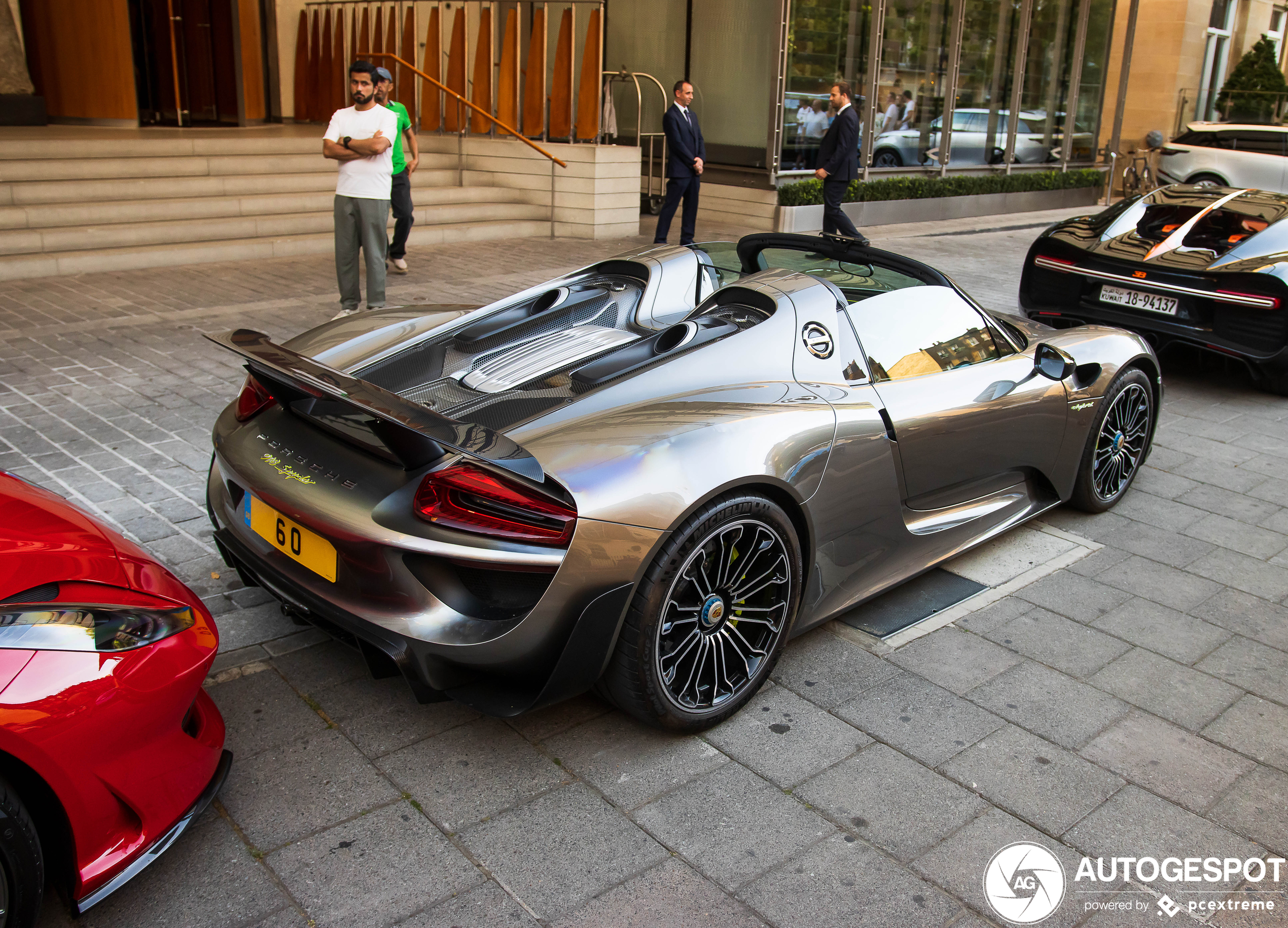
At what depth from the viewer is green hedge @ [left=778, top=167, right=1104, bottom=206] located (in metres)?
14.6

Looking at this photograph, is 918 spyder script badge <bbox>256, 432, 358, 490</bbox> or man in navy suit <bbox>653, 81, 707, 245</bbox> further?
man in navy suit <bbox>653, 81, 707, 245</bbox>

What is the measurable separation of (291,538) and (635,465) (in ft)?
3.35

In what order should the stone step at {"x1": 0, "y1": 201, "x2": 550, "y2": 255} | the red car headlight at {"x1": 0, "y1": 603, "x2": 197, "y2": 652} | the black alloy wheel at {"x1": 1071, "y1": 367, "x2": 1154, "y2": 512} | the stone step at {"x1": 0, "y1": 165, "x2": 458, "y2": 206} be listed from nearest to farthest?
the red car headlight at {"x1": 0, "y1": 603, "x2": 197, "y2": 652} < the black alloy wheel at {"x1": 1071, "y1": 367, "x2": 1154, "y2": 512} < the stone step at {"x1": 0, "y1": 201, "x2": 550, "y2": 255} < the stone step at {"x1": 0, "y1": 165, "x2": 458, "y2": 206}

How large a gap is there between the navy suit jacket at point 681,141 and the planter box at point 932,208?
2739 millimetres

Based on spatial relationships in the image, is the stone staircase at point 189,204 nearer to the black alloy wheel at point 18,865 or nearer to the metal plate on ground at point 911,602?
the metal plate on ground at point 911,602

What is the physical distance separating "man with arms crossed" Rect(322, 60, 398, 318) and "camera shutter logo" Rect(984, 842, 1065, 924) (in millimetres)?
5872

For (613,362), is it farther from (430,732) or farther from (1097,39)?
(1097,39)

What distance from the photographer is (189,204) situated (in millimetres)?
10539

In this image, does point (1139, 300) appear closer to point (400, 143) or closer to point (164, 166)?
point (400, 143)

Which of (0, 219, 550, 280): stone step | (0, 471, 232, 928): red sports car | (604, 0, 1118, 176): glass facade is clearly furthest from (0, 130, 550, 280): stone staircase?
(0, 471, 232, 928): red sports car

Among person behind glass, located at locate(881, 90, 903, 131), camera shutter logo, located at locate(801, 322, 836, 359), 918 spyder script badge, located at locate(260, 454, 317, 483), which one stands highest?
person behind glass, located at locate(881, 90, 903, 131)

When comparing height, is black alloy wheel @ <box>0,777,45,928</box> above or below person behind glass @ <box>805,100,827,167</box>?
below

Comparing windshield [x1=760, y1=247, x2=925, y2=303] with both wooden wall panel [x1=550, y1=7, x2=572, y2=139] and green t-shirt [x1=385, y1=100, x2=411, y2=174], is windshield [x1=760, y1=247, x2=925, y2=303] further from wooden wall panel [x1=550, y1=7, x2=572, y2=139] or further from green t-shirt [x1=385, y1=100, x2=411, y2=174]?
wooden wall panel [x1=550, y1=7, x2=572, y2=139]

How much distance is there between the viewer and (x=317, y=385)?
2.71 m
